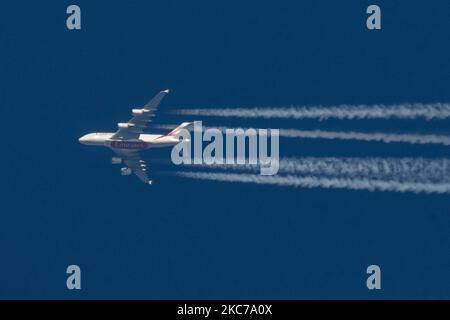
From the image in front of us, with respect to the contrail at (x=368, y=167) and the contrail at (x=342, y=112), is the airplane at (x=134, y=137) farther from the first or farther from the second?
the contrail at (x=368, y=167)

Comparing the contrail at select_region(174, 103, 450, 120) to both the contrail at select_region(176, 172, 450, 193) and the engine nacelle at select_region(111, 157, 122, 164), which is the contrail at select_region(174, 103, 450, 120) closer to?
the contrail at select_region(176, 172, 450, 193)

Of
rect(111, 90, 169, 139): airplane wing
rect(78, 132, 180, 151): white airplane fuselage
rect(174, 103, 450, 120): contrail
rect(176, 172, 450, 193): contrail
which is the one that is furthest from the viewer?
rect(78, 132, 180, 151): white airplane fuselage

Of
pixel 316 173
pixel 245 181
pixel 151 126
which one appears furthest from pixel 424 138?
pixel 151 126

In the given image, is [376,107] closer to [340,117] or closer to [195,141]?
[340,117]

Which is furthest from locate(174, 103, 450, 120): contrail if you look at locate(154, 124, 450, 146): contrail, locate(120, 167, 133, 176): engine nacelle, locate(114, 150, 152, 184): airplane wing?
locate(120, 167, 133, 176): engine nacelle

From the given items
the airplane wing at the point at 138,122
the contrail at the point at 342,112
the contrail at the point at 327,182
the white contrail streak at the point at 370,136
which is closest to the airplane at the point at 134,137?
the airplane wing at the point at 138,122
